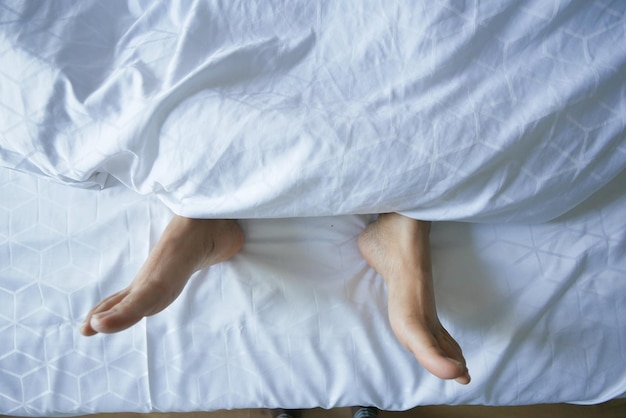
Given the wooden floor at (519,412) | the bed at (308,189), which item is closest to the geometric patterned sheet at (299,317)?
the bed at (308,189)

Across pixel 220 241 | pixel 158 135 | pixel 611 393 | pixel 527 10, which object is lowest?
pixel 611 393

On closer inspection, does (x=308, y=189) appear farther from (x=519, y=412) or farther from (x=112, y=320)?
(x=519, y=412)

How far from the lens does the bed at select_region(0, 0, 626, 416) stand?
0.59 meters

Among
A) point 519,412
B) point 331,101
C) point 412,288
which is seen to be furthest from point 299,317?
point 519,412

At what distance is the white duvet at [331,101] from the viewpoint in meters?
0.59

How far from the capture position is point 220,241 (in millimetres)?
682

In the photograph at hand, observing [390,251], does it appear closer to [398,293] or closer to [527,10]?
[398,293]

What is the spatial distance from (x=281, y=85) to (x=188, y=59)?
110 mm

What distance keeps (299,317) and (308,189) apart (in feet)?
0.59

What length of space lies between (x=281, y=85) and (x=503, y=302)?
0.39m

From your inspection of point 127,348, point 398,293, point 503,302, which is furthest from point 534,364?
point 127,348

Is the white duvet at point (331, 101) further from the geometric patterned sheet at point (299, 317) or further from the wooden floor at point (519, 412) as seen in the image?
the wooden floor at point (519, 412)

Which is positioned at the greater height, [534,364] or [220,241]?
[220,241]

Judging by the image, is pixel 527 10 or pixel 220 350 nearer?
pixel 527 10
